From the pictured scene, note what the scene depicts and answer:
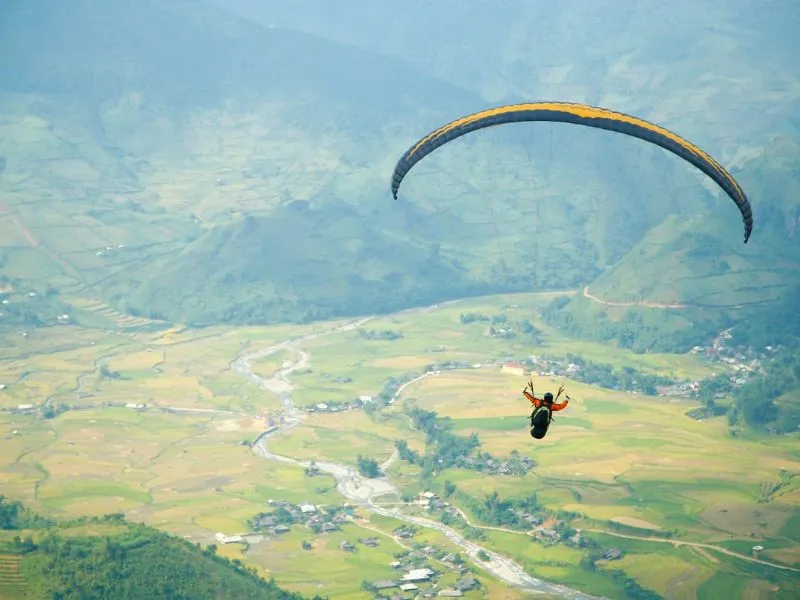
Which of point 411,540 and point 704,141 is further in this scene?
point 704,141

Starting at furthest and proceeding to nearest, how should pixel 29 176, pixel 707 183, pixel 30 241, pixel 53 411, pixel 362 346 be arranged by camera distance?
pixel 707 183 < pixel 29 176 < pixel 30 241 < pixel 362 346 < pixel 53 411

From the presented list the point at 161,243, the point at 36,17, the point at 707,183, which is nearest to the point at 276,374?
the point at 161,243

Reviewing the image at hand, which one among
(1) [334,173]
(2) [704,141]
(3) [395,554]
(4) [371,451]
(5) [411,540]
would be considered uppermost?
(2) [704,141]

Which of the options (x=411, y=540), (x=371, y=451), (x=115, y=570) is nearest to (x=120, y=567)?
(x=115, y=570)

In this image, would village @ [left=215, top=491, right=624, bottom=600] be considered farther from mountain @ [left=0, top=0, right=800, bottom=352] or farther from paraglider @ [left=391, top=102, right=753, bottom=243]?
mountain @ [left=0, top=0, right=800, bottom=352]

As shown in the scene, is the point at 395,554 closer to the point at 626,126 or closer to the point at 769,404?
the point at 769,404

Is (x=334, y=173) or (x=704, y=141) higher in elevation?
(x=704, y=141)

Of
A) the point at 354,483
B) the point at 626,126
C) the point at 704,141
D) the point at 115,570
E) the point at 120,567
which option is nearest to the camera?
the point at 626,126

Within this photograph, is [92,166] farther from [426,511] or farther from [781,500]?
[781,500]
